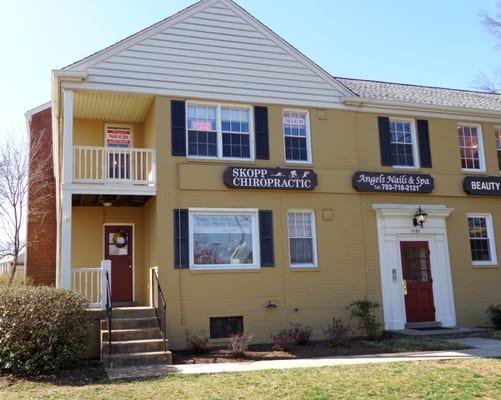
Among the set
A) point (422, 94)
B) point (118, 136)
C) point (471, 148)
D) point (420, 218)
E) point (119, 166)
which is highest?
point (422, 94)

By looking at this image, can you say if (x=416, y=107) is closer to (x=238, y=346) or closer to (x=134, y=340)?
(x=238, y=346)

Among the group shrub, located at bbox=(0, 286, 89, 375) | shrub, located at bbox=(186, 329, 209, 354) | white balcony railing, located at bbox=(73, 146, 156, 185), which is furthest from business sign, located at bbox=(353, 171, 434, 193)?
shrub, located at bbox=(0, 286, 89, 375)

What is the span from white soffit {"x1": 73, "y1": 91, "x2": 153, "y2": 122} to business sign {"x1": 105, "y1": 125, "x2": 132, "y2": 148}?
35cm

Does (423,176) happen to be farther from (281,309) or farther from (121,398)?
(121,398)

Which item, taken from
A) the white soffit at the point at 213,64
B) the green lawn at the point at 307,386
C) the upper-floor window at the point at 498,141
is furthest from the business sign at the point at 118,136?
the upper-floor window at the point at 498,141

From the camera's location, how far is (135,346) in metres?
10.9

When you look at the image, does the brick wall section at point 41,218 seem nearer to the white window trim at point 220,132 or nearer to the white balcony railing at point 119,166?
the white balcony railing at point 119,166

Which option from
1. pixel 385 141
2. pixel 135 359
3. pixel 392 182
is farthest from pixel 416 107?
pixel 135 359

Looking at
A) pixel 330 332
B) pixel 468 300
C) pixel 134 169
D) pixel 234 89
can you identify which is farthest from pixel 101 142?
pixel 468 300

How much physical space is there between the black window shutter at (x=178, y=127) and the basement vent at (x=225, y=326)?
416cm

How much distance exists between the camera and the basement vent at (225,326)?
42.3 feet

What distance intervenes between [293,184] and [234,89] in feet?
9.52

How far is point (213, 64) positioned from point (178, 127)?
197cm

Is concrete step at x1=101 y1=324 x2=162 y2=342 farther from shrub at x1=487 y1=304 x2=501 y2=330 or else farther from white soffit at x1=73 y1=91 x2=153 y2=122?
shrub at x1=487 y1=304 x2=501 y2=330
